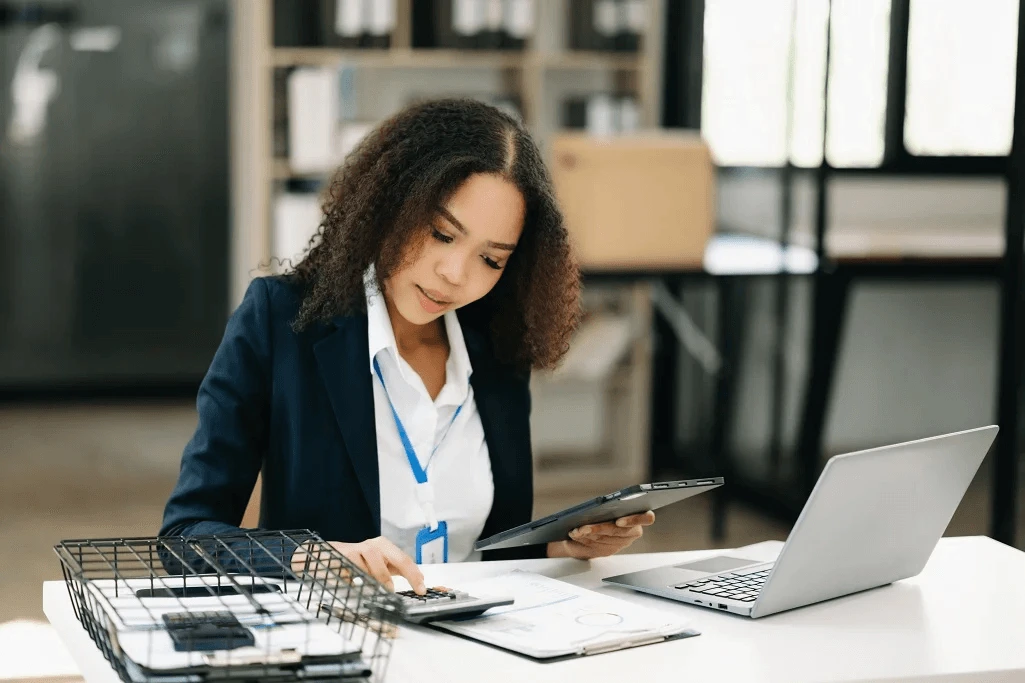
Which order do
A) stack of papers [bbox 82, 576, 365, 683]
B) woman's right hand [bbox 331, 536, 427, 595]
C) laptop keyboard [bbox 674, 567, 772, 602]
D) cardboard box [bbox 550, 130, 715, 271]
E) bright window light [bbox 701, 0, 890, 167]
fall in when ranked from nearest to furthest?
1. stack of papers [bbox 82, 576, 365, 683]
2. woman's right hand [bbox 331, 536, 427, 595]
3. laptop keyboard [bbox 674, 567, 772, 602]
4. cardboard box [bbox 550, 130, 715, 271]
5. bright window light [bbox 701, 0, 890, 167]

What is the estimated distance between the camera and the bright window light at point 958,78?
395 cm

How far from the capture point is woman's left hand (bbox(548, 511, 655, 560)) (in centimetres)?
162

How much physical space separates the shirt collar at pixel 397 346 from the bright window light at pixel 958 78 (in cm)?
237

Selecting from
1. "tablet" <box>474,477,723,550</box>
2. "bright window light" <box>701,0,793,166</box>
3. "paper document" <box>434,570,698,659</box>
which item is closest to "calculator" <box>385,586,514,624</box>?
"paper document" <box>434,570,698,659</box>

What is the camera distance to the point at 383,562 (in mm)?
1385

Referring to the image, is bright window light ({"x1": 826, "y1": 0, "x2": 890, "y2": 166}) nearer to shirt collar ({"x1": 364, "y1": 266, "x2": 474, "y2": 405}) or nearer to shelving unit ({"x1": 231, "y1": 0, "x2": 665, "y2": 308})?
shelving unit ({"x1": 231, "y1": 0, "x2": 665, "y2": 308})

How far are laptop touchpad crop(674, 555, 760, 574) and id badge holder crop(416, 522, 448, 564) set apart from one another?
1.10 feet

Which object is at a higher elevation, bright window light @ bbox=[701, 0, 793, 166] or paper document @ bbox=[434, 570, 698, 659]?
bright window light @ bbox=[701, 0, 793, 166]

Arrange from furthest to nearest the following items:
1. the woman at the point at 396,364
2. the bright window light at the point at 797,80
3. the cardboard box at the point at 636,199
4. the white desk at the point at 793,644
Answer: the bright window light at the point at 797,80
the cardboard box at the point at 636,199
the woman at the point at 396,364
the white desk at the point at 793,644

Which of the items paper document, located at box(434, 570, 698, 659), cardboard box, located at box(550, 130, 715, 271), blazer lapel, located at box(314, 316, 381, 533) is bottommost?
paper document, located at box(434, 570, 698, 659)

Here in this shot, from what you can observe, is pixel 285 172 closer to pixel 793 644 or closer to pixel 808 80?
pixel 808 80

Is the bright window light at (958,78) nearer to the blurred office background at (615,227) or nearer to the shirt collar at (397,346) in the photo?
the blurred office background at (615,227)

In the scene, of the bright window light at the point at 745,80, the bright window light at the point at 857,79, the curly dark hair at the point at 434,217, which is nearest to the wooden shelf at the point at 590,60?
the bright window light at the point at 745,80

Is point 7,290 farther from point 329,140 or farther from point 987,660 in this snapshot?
point 987,660
